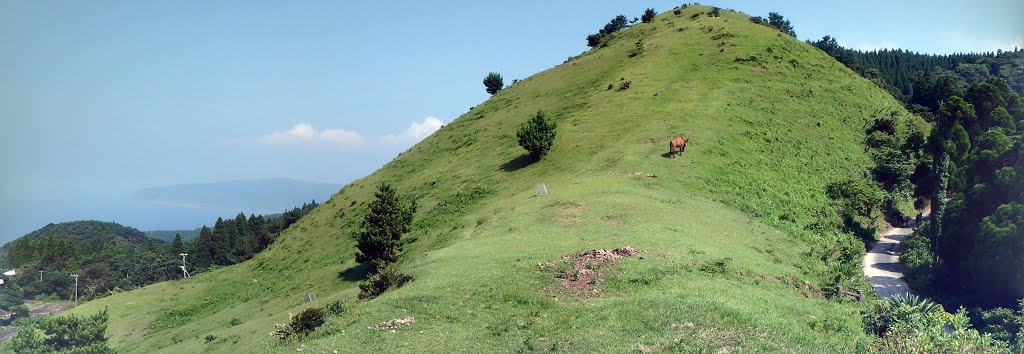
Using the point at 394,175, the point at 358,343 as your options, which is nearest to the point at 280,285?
the point at 394,175

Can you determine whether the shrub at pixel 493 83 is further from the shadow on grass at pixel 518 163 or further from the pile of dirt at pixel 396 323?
the pile of dirt at pixel 396 323

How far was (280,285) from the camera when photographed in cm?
5538

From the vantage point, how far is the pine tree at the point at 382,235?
45531 millimetres

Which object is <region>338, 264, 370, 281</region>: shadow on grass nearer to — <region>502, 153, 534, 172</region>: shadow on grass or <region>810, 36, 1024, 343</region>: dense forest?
<region>502, 153, 534, 172</region>: shadow on grass

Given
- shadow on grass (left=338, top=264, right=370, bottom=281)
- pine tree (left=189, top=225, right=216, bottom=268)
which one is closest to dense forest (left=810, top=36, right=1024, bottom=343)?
shadow on grass (left=338, top=264, right=370, bottom=281)

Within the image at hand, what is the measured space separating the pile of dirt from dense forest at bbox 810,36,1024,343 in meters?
21.0

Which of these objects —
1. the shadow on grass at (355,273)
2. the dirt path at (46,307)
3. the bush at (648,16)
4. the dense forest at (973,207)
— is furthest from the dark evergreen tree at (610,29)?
the dirt path at (46,307)

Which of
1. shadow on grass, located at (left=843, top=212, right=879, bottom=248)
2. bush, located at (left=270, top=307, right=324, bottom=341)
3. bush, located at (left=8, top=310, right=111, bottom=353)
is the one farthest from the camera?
shadow on grass, located at (left=843, top=212, right=879, bottom=248)

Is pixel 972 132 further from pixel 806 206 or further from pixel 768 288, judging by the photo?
pixel 768 288

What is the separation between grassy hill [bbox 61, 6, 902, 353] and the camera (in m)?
20.9

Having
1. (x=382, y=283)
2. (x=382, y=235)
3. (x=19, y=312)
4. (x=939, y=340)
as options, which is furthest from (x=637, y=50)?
(x=19, y=312)

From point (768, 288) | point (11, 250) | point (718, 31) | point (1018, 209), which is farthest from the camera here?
point (11, 250)

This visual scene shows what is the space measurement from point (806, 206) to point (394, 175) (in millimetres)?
50015

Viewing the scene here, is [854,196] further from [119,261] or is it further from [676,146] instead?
[119,261]
